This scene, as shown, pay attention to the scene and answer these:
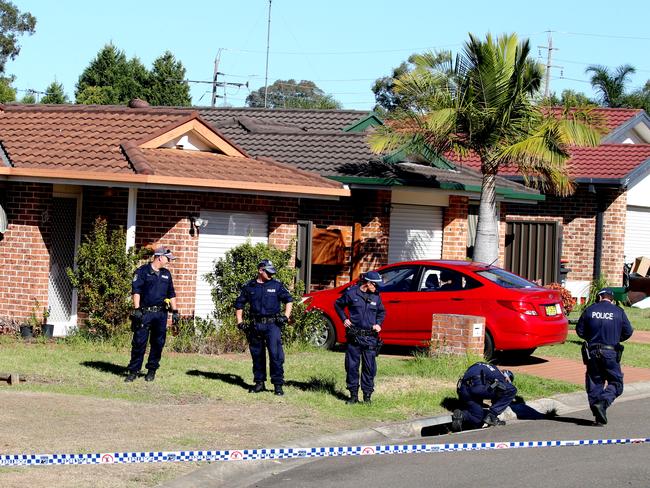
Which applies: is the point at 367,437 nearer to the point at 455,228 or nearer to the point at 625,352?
the point at 625,352

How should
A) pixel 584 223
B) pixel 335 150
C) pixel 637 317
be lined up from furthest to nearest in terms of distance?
pixel 584 223, pixel 637 317, pixel 335 150

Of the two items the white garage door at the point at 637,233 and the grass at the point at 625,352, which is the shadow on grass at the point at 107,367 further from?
the white garage door at the point at 637,233

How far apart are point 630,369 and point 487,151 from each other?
222 inches

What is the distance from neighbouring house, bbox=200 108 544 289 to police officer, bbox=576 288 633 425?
29.1 feet

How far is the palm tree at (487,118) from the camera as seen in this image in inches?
814

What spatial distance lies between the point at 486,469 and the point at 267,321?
401cm

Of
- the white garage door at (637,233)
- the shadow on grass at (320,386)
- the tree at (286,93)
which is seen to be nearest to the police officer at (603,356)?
the shadow on grass at (320,386)

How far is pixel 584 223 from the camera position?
2931 cm

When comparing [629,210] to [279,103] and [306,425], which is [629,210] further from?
[279,103]

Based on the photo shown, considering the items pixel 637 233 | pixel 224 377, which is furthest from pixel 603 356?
pixel 637 233

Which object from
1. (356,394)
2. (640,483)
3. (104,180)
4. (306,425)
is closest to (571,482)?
(640,483)

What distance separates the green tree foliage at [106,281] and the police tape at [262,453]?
22.8ft

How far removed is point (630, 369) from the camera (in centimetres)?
1752

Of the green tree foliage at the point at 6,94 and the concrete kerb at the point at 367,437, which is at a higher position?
the green tree foliage at the point at 6,94
